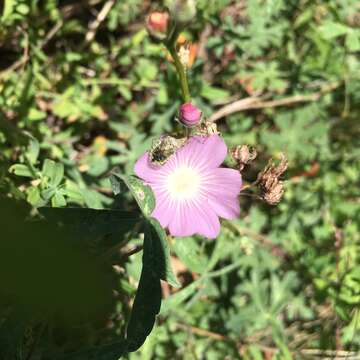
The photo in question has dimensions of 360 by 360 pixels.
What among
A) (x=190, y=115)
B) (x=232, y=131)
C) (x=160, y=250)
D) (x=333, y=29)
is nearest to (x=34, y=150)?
(x=190, y=115)

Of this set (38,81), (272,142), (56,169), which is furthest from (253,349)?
(38,81)

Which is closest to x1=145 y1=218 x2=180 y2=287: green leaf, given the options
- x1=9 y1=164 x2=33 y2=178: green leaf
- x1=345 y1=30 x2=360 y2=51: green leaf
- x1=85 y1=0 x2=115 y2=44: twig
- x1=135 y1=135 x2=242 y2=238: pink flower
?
x1=135 y1=135 x2=242 y2=238: pink flower

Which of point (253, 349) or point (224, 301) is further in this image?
point (224, 301)

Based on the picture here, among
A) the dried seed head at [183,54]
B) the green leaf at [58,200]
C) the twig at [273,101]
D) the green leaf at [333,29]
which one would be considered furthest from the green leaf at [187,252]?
the green leaf at [333,29]

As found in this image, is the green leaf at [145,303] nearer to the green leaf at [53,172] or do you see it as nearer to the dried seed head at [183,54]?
the green leaf at [53,172]

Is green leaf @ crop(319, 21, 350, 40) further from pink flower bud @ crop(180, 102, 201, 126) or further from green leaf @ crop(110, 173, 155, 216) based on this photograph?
green leaf @ crop(110, 173, 155, 216)

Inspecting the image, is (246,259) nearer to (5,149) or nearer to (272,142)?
(272,142)
